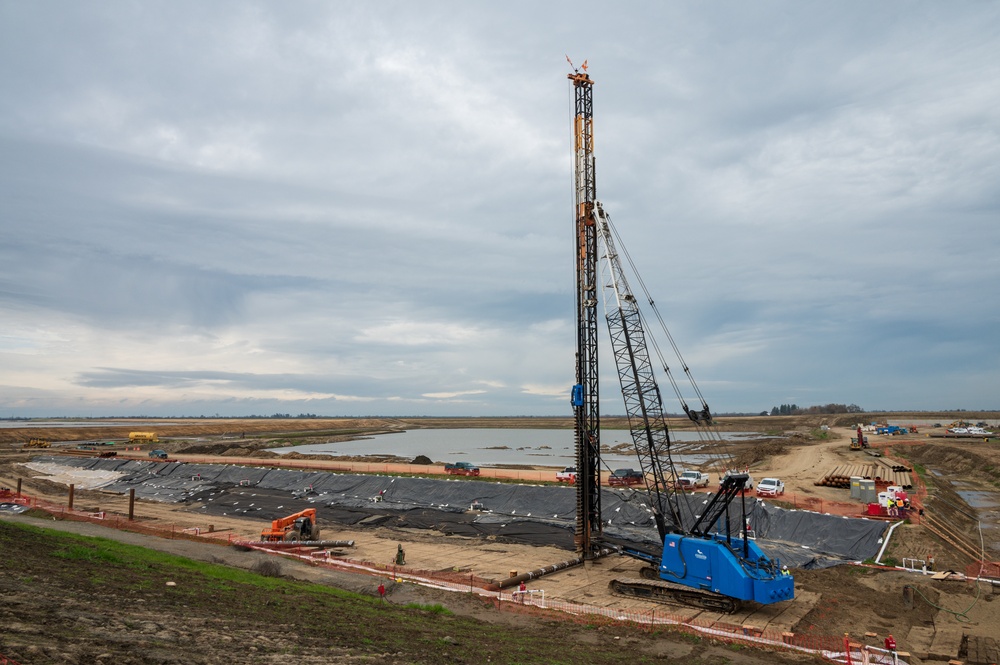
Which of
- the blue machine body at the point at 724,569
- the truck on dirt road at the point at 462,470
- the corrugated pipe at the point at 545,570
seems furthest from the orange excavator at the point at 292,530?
the truck on dirt road at the point at 462,470

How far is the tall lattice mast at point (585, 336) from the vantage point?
83.6ft

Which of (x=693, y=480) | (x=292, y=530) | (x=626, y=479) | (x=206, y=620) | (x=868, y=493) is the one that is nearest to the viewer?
(x=206, y=620)

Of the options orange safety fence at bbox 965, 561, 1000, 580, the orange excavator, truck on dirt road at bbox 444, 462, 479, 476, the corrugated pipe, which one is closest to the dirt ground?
orange safety fence at bbox 965, 561, 1000, 580

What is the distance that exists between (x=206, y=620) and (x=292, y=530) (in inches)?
778

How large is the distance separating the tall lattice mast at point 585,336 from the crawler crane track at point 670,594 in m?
3.93

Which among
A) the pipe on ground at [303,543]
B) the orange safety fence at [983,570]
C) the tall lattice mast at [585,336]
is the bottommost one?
the pipe on ground at [303,543]

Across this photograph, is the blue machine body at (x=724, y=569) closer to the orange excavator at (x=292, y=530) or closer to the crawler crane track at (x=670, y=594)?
the crawler crane track at (x=670, y=594)

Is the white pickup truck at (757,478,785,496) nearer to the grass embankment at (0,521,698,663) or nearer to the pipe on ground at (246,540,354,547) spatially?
the grass embankment at (0,521,698,663)

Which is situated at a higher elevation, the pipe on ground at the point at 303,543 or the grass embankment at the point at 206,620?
the grass embankment at the point at 206,620

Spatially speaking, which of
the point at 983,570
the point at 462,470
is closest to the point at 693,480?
the point at 462,470

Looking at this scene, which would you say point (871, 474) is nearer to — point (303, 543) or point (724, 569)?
point (724, 569)

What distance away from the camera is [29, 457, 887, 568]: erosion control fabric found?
27.3m

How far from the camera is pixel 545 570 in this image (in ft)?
77.0

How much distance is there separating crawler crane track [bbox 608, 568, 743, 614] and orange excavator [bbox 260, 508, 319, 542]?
51.3ft
